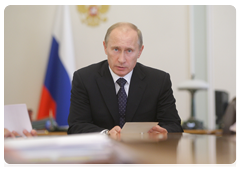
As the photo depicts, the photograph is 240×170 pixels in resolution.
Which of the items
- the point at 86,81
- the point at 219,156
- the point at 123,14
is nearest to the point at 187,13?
the point at 123,14

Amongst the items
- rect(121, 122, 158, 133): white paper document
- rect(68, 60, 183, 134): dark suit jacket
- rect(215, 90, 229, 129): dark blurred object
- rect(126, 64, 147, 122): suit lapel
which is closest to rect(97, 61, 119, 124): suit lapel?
rect(68, 60, 183, 134): dark suit jacket

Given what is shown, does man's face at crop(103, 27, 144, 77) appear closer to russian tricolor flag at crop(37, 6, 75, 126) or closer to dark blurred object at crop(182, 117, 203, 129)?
dark blurred object at crop(182, 117, 203, 129)

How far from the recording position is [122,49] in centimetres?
202

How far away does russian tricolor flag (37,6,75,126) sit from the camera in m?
3.98

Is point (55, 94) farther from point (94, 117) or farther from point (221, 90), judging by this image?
point (221, 90)

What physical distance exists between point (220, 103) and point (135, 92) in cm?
263

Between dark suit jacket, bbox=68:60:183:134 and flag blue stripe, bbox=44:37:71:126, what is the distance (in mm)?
1862

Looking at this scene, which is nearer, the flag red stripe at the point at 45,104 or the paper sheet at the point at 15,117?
the paper sheet at the point at 15,117

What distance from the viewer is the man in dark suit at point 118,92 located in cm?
204

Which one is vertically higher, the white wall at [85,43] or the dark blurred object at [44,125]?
the white wall at [85,43]

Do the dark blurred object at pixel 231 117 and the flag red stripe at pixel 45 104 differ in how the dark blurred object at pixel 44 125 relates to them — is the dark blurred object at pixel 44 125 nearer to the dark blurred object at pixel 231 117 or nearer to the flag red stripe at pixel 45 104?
the flag red stripe at pixel 45 104

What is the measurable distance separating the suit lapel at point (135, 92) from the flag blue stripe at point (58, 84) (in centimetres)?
200

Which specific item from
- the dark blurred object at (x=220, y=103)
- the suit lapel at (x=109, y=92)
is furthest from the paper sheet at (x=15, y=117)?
the dark blurred object at (x=220, y=103)

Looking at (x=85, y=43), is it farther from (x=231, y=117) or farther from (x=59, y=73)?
(x=231, y=117)
